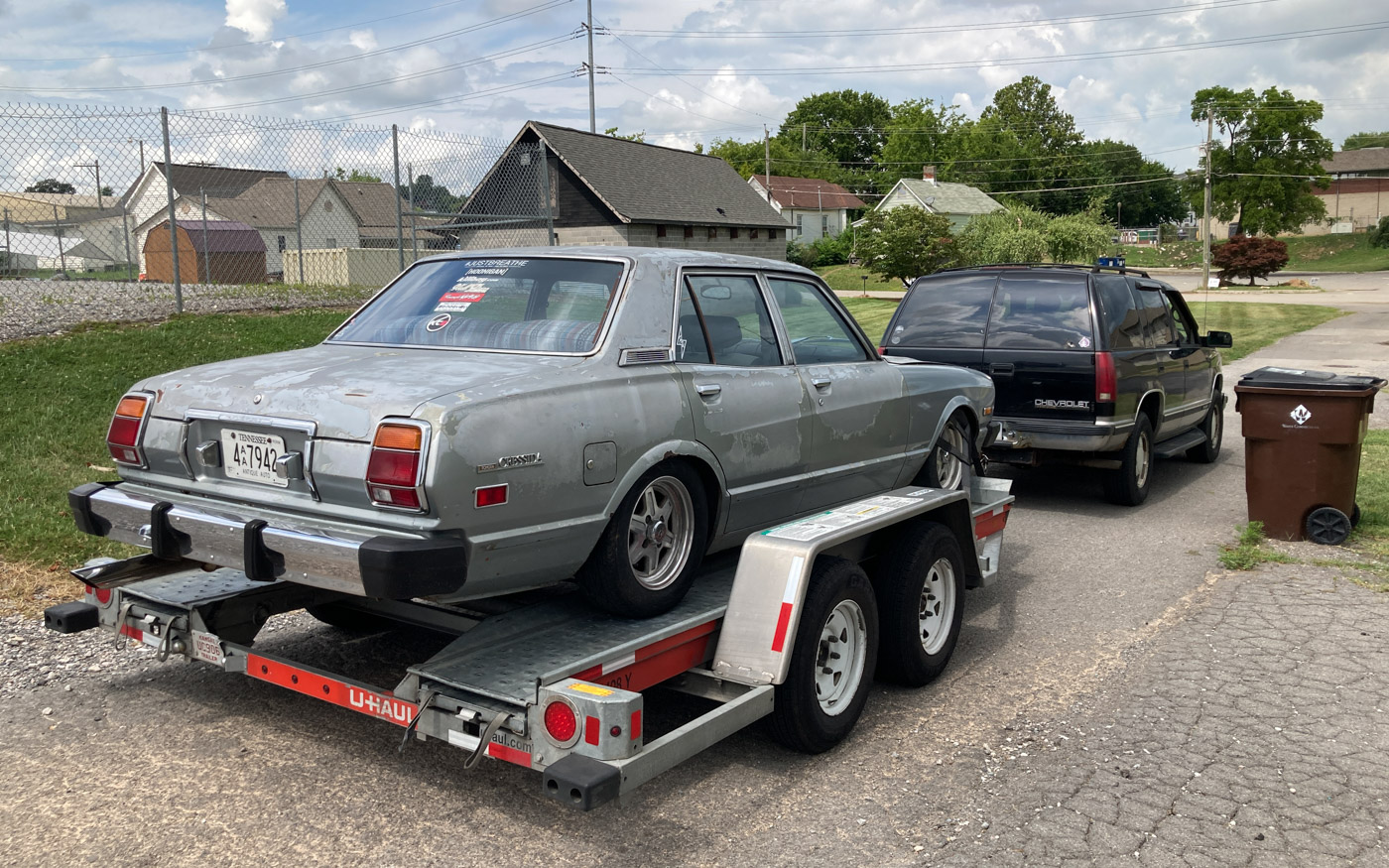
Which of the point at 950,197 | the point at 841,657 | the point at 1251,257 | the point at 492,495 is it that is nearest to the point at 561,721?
the point at 492,495

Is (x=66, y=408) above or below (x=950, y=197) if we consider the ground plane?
below

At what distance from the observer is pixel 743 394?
15.0 feet

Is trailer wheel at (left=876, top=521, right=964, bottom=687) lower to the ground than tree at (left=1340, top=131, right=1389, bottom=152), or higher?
lower

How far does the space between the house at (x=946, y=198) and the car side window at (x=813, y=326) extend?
72.3 m

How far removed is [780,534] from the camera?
4227 millimetres

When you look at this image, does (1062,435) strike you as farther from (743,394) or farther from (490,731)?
(490,731)

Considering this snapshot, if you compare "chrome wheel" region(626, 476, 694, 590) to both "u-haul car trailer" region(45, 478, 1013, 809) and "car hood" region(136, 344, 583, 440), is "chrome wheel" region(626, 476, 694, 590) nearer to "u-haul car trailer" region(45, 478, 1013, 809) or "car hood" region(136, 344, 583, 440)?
"u-haul car trailer" region(45, 478, 1013, 809)

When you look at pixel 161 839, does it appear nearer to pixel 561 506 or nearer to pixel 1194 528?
pixel 561 506

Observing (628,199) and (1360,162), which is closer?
(628,199)

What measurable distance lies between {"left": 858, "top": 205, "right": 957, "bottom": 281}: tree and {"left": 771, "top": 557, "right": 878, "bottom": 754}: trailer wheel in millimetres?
39272

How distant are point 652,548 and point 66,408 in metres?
7.08

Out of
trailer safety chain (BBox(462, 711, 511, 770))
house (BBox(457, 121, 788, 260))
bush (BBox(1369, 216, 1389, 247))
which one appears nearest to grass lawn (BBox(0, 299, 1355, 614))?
trailer safety chain (BBox(462, 711, 511, 770))

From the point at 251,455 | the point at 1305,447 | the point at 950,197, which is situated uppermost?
the point at 950,197

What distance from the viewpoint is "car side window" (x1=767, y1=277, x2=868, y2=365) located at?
5.14 metres
